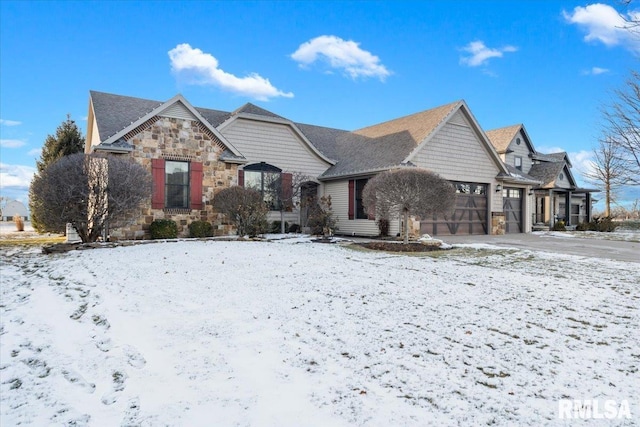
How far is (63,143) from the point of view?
2003 cm

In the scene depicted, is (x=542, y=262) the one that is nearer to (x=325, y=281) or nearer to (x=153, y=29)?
(x=325, y=281)

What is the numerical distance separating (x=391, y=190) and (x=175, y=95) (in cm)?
826

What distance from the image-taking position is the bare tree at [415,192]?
11.0m

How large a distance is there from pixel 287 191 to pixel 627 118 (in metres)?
12.1

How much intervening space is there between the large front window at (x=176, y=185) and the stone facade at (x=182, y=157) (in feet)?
0.72

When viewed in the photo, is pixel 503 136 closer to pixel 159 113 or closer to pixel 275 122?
pixel 275 122

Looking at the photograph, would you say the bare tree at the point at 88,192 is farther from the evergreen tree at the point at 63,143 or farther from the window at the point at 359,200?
the evergreen tree at the point at 63,143

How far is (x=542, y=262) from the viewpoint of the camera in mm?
8477

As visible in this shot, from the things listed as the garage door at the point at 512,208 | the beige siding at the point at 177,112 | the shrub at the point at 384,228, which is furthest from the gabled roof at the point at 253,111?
the garage door at the point at 512,208

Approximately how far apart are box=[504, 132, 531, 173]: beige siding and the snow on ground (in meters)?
19.5

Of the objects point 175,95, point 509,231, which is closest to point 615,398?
point 175,95

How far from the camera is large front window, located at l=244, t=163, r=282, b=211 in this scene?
1620 cm

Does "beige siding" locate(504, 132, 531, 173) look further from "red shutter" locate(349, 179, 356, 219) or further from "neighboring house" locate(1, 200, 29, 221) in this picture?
"neighboring house" locate(1, 200, 29, 221)
